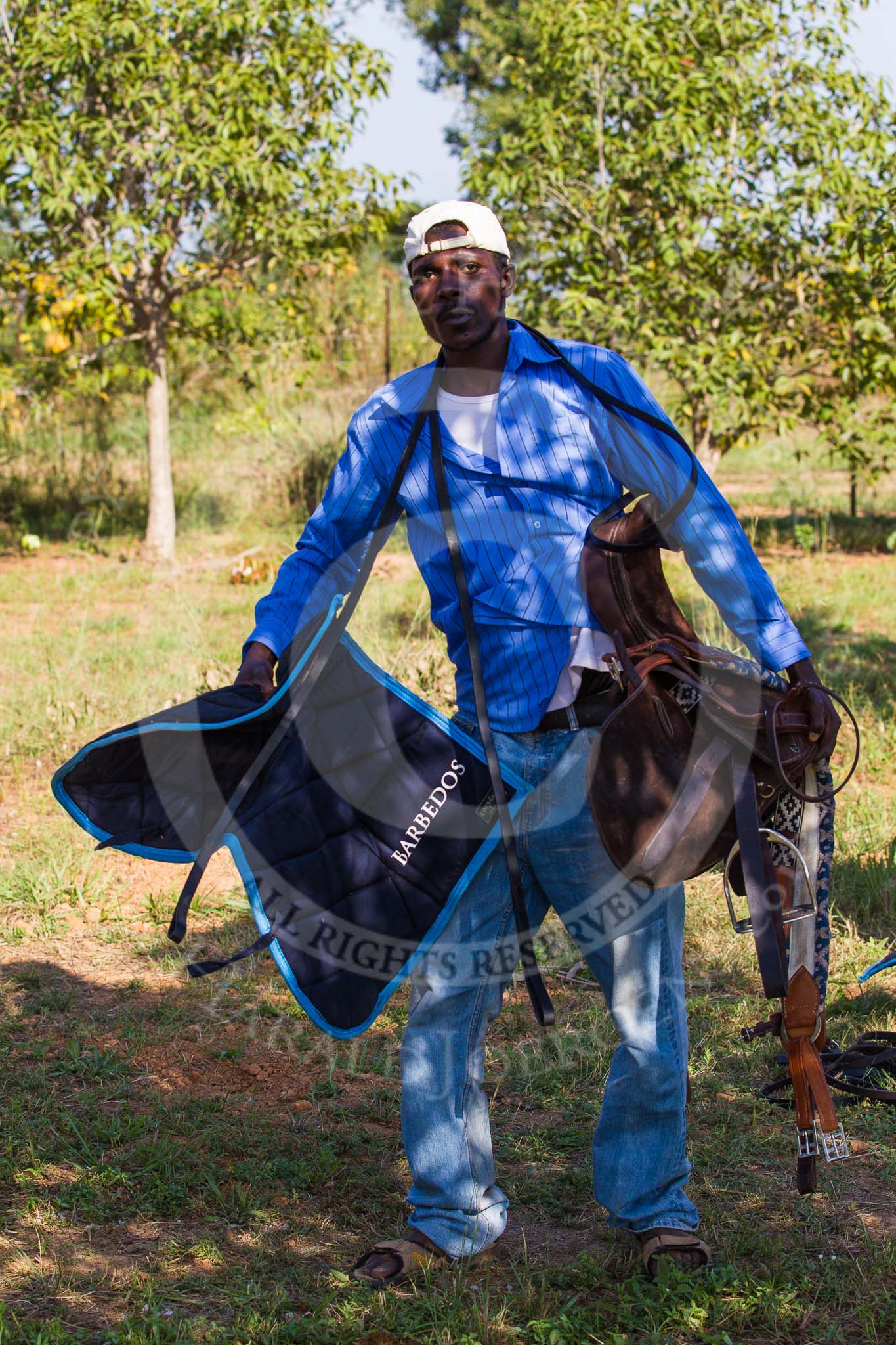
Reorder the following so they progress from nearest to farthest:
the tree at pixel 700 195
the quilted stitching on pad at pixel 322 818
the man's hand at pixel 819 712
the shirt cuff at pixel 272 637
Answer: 1. the man's hand at pixel 819 712
2. the quilted stitching on pad at pixel 322 818
3. the shirt cuff at pixel 272 637
4. the tree at pixel 700 195

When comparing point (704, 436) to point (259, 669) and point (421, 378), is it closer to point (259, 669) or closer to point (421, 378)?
point (421, 378)

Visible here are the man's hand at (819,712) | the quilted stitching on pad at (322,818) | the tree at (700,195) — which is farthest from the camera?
the tree at (700,195)

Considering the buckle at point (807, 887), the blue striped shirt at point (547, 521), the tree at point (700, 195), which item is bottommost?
the buckle at point (807, 887)

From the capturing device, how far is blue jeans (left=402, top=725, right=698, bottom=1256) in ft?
7.46

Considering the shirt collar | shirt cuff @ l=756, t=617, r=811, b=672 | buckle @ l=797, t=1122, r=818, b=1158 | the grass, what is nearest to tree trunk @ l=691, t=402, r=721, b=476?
the grass

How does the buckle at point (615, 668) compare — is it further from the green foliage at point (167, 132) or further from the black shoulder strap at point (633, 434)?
the green foliage at point (167, 132)

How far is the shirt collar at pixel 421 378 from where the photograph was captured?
2.33 metres

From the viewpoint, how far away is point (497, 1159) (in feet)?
9.62

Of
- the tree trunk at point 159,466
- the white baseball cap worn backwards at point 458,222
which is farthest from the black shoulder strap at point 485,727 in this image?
the tree trunk at point 159,466

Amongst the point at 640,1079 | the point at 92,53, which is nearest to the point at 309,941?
→ the point at 640,1079

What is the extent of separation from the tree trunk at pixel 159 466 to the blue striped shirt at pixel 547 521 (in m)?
8.43

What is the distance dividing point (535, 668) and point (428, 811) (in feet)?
1.06

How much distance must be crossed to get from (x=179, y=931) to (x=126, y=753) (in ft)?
1.05

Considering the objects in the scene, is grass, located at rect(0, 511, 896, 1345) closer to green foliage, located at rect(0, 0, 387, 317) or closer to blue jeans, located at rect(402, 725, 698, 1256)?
blue jeans, located at rect(402, 725, 698, 1256)
